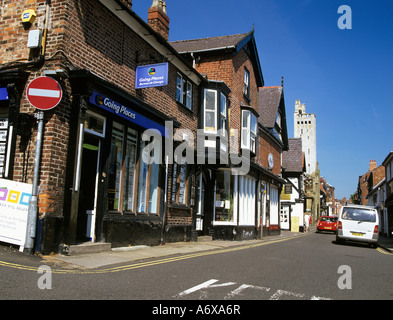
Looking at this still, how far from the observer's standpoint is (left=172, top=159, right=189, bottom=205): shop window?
1370 cm

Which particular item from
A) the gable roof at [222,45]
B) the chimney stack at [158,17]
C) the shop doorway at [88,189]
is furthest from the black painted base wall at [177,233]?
the gable roof at [222,45]

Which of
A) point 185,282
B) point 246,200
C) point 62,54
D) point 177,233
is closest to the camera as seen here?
point 185,282

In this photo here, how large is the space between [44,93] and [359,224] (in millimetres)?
15669

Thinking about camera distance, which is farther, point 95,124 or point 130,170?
point 130,170

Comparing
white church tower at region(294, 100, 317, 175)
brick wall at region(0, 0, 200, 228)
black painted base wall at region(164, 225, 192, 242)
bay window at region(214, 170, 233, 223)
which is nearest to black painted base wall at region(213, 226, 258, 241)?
bay window at region(214, 170, 233, 223)

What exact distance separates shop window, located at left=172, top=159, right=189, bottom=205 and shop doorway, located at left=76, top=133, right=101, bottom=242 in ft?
13.8

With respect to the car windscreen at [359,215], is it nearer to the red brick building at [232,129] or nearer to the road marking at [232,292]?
the red brick building at [232,129]

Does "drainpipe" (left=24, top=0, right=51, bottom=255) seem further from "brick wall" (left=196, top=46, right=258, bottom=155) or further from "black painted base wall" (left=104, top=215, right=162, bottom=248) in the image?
"brick wall" (left=196, top=46, right=258, bottom=155)

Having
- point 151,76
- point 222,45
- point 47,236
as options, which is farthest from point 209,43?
point 47,236

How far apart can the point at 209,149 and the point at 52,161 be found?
28.8 feet

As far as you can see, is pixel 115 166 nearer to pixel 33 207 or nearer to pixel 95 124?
pixel 95 124

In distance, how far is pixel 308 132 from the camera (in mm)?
87000
